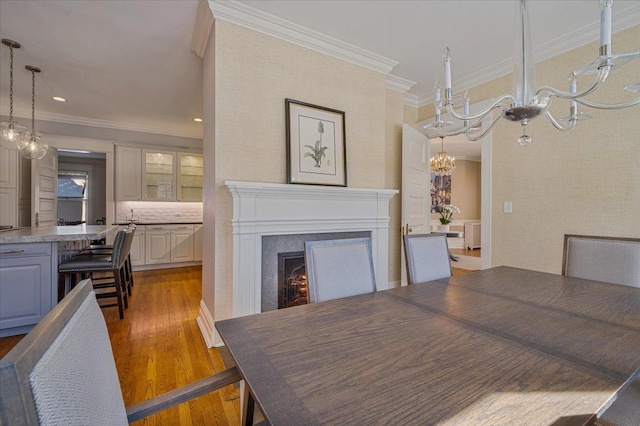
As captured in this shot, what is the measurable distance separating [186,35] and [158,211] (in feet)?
12.7

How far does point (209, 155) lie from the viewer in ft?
8.37

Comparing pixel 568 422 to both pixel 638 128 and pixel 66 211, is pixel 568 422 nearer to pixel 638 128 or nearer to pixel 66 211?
pixel 638 128

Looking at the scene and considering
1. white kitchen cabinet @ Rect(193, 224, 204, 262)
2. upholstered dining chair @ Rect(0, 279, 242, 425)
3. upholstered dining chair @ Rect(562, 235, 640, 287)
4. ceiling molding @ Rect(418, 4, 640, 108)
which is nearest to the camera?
upholstered dining chair @ Rect(0, 279, 242, 425)

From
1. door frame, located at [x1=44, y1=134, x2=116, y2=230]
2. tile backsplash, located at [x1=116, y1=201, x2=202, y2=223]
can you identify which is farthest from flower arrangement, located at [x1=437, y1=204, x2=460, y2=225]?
door frame, located at [x1=44, y1=134, x2=116, y2=230]

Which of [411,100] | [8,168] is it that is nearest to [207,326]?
[411,100]

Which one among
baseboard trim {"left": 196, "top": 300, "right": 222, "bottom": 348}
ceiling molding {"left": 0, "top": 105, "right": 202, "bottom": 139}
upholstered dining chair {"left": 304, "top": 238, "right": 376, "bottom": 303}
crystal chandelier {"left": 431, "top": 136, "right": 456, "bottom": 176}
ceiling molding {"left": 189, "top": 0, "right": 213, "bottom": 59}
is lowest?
baseboard trim {"left": 196, "top": 300, "right": 222, "bottom": 348}

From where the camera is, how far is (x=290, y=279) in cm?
264

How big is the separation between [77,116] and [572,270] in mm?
6498

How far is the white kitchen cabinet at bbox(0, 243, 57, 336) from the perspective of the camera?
2293mm

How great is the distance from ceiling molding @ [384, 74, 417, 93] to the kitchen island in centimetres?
352

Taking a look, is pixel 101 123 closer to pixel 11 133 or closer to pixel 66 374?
pixel 11 133

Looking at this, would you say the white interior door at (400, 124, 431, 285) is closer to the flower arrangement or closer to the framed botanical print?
the framed botanical print

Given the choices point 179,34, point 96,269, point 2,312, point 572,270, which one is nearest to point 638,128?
point 572,270

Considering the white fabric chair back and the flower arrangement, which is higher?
the flower arrangement
